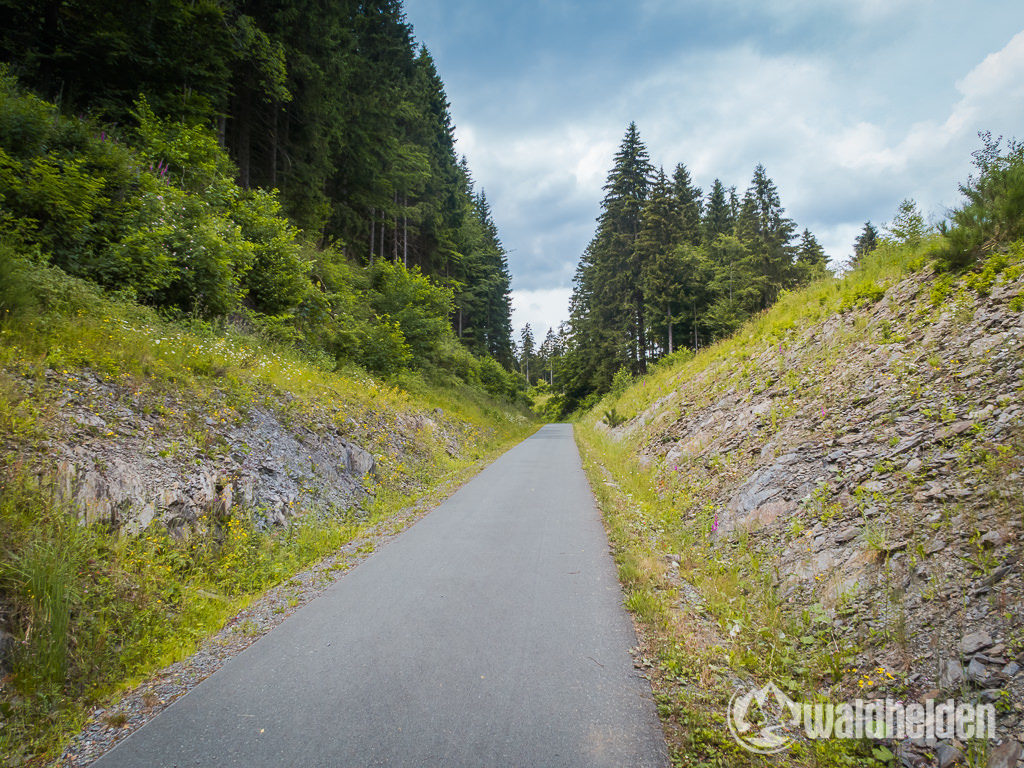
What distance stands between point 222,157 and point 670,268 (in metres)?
24.2

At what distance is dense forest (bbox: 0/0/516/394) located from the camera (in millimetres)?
6664

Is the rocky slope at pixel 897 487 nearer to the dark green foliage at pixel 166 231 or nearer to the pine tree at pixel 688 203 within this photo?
the dark green foliage at pixel 166 231

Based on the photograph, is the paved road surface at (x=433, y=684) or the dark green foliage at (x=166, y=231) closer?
the paved road surface at (x=433, y=684)

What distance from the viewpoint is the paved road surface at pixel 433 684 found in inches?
91.4

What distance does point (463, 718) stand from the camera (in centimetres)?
256

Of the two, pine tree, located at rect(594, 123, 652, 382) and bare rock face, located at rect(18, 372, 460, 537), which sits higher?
pine tree, located at rect(594, 123, 652, 382)

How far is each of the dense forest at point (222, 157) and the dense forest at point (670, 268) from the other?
15010 millimetres

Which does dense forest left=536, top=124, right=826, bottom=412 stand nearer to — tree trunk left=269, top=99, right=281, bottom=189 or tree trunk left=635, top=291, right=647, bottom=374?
tree trunk left=635, top=291, right=647, bottom=374

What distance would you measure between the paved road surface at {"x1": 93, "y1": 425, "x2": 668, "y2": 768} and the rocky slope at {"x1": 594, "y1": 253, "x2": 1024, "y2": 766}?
1.40m

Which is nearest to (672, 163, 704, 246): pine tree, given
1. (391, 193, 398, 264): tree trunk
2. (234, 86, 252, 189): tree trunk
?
(391, 193, 398, 264): tree trunk

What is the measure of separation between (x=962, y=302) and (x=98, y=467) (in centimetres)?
981

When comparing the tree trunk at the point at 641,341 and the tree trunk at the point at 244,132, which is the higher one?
the tree trunk at the point at 244,132

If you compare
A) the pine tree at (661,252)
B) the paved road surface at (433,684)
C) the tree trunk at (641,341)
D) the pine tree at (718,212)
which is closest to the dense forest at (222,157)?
the paved road surface at (433,684)

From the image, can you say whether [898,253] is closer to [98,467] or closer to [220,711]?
[220,711]
